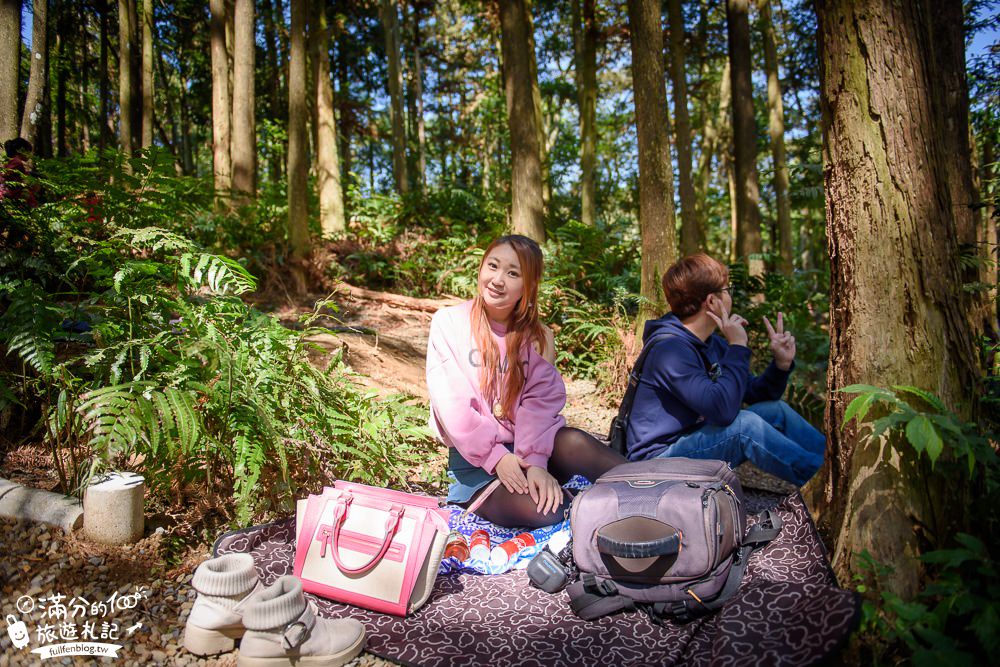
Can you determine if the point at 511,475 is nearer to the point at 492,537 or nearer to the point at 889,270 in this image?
the point at 492,537

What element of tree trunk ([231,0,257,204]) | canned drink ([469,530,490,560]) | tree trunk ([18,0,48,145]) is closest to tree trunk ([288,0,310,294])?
tree trunk ([231,0,257,204])

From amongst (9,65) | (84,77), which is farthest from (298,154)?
(84,77)

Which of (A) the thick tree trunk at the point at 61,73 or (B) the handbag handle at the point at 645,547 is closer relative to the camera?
(B) the handbag handle at the point at 645,547

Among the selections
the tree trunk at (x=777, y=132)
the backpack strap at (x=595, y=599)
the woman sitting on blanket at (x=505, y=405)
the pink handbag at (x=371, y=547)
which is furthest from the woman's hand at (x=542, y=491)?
the tree trunk at (x=777, y=132)

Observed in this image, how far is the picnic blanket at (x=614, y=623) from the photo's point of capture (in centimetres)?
224

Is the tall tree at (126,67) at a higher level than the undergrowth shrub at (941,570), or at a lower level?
higher

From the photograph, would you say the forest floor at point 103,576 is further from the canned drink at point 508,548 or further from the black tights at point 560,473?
the black tights at point 560,473

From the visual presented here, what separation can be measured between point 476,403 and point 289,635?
1.54m

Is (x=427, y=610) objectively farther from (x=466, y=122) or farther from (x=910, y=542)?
(x=466, y=122)

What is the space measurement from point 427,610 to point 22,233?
134 inches

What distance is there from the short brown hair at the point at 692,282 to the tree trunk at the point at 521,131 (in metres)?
5.22

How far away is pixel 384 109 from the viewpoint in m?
29.0

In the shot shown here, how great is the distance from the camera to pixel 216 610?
251cm

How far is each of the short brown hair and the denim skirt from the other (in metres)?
1.38
